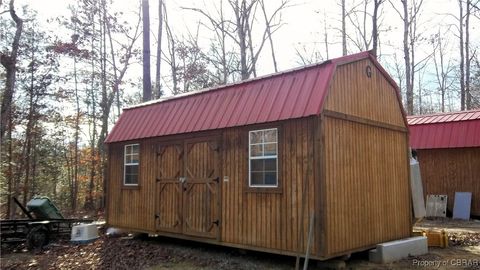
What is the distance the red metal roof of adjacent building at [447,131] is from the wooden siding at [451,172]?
0.37 meters

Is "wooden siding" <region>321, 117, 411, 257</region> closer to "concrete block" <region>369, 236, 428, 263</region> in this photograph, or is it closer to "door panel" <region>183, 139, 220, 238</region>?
"concrete block" <region>369, 236, 428, 263</region>

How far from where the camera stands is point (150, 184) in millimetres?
11008

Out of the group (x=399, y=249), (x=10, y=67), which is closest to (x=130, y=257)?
(x=399, y=249)

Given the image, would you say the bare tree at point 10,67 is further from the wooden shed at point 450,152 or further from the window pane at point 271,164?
the wooden shed at point 450,152

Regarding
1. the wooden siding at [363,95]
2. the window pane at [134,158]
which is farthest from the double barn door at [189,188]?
the wooden siding at [363,95]

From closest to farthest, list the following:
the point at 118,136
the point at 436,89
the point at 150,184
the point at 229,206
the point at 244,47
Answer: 1. the point at 229,206
2. the point at 150,184
3. the point at 118,136
4. the point at 244,47
5. the point at 436,89

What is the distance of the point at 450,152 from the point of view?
52.2ft

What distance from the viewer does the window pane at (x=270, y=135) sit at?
818cm

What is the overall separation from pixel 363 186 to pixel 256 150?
2212 mm

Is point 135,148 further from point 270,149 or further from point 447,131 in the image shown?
point 447,131

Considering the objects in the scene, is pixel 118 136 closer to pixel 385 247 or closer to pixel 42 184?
pixel 385 247

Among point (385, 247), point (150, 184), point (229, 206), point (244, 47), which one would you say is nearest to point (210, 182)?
point (229, 206)

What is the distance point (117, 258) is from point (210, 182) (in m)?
2.55

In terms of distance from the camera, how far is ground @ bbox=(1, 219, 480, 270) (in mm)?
8117
